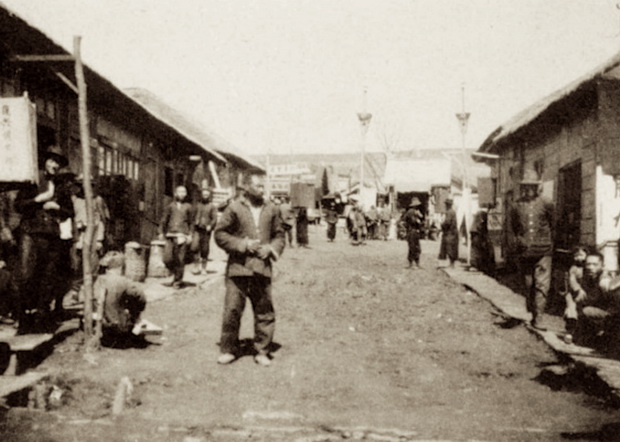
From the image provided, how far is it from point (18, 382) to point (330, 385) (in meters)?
2.60

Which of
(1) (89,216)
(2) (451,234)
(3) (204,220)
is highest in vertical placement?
(1) (89,216)

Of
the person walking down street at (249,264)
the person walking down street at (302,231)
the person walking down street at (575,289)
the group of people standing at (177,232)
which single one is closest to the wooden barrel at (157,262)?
the group of people standing at (177,232)

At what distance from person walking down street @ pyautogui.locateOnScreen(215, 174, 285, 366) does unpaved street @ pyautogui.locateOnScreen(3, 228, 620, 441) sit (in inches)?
10.7

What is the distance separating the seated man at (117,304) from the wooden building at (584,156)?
20.4 feet

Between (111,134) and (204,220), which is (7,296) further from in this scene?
(111,134)

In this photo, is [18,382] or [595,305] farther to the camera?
[595,305]

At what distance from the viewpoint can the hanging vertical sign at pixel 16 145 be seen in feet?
21.2

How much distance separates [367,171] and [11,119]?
186 ft

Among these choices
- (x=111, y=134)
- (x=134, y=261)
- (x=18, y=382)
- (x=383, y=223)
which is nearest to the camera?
(x=18, y=382)

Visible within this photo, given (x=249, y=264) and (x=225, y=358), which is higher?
(x=249, y=264)

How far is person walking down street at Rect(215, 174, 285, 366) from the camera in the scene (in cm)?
669

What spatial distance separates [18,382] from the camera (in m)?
5.40

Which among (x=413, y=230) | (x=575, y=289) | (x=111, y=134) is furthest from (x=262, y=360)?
(x=413, y=230)

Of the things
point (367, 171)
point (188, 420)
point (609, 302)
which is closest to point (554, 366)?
point (609, 302)
